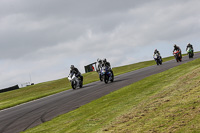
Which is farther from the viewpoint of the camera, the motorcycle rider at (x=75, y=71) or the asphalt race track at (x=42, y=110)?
the motorcycle rider at (x=75, y=71)

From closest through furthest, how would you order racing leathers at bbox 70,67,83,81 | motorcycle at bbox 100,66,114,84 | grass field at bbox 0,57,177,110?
1. motorcycle at bbox 100,66,114,84
2. racing leathers at bbox 70,67,83,81
3. grass field at bbox 0,57,177,110

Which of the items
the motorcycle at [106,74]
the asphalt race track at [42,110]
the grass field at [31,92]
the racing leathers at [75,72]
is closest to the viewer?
the asphalt race track at [42,110]

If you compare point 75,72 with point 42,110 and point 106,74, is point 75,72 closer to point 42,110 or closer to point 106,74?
point 106,74

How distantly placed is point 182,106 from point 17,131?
17.8 ft

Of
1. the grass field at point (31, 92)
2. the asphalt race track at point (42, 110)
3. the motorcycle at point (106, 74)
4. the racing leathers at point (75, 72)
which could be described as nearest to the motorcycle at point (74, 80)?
the racing leathers at point (75, 72)

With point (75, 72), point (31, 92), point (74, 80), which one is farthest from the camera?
point (31, 92)

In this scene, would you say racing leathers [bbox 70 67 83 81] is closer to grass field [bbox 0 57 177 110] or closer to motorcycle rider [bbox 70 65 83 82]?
motorcycle rider [bbox 70 65 83 82]

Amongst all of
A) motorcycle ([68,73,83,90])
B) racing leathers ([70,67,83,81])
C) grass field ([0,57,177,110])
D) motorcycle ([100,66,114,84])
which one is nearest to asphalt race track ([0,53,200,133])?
motorcycle ([100,66,114,84])

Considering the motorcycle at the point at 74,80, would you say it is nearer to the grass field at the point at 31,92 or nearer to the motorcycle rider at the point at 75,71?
the motorcycle rider at the point at 75,71

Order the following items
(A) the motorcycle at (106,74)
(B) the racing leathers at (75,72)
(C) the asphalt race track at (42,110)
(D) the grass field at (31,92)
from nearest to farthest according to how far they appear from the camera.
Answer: (C) the asphalt race track at (42,110)
(A) the motorcycle at (106,74)
(B) the racing leathers at (75,72)
(D) the grass field at (31,92)

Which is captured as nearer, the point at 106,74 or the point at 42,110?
the point at 42,110

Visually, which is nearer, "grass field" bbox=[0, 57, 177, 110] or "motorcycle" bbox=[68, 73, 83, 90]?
"motorcycle" bbox=[68, 73, 83, 90]

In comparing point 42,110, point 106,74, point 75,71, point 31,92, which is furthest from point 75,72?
point 31,92

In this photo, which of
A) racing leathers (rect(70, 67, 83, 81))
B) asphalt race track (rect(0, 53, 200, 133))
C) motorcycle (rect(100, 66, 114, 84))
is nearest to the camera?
asphalt race track (rect(0, 53, 200, 133))
